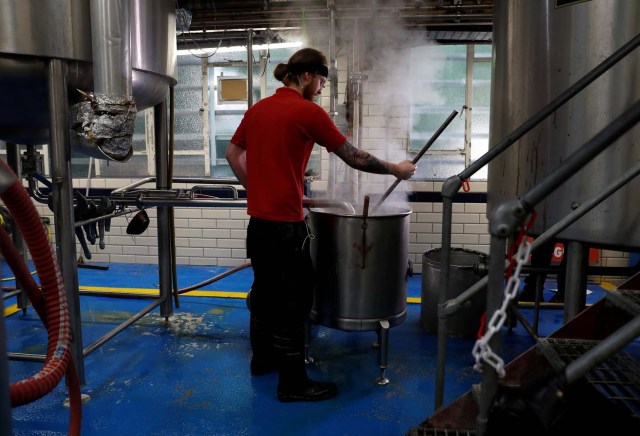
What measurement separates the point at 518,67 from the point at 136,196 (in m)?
2.16

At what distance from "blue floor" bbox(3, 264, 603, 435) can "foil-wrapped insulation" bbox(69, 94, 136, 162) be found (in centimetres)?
120

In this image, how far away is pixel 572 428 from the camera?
1.26m

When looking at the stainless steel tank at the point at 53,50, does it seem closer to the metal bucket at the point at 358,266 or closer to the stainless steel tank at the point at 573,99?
the metal bucket at the point at 358,266

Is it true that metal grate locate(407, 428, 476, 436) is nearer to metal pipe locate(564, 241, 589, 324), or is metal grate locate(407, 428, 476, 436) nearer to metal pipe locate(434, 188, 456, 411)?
metal pipe locate(434, 188, 456, 411)

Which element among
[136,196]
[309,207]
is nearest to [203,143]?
[136,196]

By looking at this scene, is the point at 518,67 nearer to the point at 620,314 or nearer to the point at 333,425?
the point at 620,314

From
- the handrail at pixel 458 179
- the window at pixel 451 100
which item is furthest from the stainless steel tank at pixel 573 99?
the window at pixel 451 100

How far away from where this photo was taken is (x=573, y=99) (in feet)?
6.32

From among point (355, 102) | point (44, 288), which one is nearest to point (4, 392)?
point (44, 288)

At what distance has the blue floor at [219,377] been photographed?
218 centimetres

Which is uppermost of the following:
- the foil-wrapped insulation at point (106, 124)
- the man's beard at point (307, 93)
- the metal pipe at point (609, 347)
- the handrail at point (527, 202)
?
the man's beard at point (307, 93)

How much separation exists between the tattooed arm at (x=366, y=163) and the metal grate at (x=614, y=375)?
101 centimetres

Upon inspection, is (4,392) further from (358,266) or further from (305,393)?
(358,266)

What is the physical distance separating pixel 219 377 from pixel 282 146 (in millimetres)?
1308
